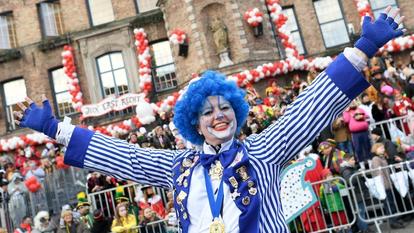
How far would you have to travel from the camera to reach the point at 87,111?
64.5ft

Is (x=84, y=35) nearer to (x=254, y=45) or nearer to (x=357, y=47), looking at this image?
(x=254, y=45)

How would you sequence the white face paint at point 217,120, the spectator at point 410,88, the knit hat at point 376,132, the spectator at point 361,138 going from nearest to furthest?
the white face paint at point 217,120, the knit hat at point 376,132, the spectator at point 361,138, the spectator at point 410,88

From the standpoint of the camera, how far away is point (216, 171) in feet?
9.27

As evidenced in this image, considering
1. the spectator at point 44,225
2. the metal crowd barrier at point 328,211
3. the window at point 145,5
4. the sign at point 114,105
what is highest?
the window at point 145,5

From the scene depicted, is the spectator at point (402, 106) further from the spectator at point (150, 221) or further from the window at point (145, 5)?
the window at point (145, 5)

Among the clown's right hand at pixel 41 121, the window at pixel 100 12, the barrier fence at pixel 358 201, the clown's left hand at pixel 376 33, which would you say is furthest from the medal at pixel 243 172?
the window at pixel 100 12

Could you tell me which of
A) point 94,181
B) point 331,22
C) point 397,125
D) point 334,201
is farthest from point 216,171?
point 331,22

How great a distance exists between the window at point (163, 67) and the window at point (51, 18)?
553 centimetres

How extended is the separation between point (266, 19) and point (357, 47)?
56.1ft

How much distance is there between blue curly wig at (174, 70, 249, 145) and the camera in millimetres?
2967

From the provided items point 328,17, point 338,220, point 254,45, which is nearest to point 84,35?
point 254,45

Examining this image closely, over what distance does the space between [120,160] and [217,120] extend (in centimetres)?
73

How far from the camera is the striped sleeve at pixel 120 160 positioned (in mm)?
3066

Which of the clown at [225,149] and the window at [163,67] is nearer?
the clown at [225,149]
